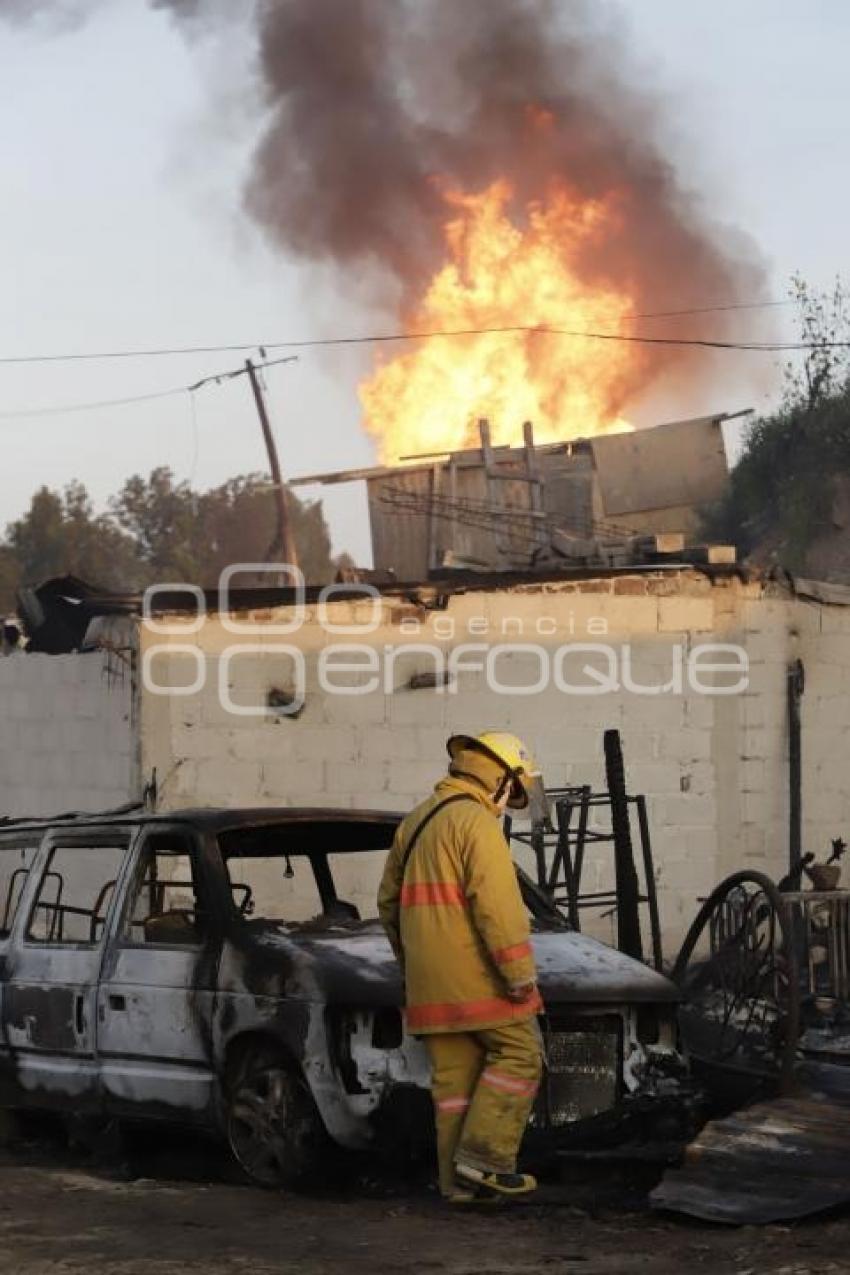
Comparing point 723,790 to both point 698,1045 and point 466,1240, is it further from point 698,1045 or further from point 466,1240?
point 466,1240

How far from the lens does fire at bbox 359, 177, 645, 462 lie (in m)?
35.2

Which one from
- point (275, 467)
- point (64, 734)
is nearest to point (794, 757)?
point (64, 734)

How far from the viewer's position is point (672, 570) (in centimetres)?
1659

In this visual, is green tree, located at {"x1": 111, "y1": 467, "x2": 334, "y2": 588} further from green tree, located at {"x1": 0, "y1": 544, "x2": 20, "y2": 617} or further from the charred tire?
the charred tire

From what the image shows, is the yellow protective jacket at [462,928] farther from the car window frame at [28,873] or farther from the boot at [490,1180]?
the car window frame at [28,873]

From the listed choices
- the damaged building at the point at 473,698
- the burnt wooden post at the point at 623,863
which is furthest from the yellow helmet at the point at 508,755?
the damaged building at the point at 473,698

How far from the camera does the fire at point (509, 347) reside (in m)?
35.2

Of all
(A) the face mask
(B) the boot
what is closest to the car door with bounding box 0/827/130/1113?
(B) the boot

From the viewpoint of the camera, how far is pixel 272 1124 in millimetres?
7500

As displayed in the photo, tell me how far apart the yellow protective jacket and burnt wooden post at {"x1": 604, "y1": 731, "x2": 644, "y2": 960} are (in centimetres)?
374

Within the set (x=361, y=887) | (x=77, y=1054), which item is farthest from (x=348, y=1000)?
(x=361, y=887)

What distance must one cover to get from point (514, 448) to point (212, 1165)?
28614 millimetres

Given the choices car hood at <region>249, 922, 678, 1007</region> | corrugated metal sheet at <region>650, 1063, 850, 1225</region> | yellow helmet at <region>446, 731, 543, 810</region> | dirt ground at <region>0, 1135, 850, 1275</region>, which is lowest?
dirt ground at <region>0, 1135, 850, 1275</region>

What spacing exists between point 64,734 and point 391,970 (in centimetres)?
962
